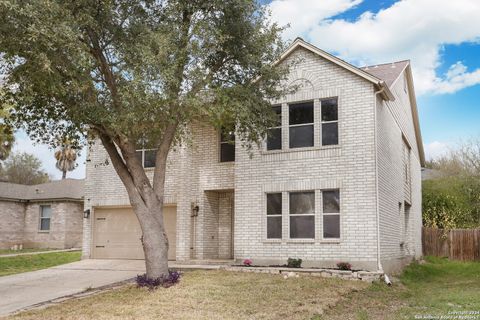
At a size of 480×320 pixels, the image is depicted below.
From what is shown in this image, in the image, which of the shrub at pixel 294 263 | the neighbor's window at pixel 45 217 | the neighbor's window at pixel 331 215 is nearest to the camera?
the shrub at pixel 294 263

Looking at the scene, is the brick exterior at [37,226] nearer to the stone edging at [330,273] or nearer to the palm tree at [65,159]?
the stone edging at [330,273]

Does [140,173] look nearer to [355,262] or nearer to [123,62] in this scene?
[123,62]

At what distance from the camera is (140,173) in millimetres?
13133

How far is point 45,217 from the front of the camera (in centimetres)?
3114

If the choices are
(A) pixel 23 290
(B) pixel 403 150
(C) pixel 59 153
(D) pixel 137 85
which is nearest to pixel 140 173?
(D) pixel 137 85

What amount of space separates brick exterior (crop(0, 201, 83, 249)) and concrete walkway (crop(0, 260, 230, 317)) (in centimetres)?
1084

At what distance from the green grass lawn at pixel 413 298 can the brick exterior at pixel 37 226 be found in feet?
63.9

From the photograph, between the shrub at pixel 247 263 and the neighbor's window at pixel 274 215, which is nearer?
the shrub at pixel 247 263

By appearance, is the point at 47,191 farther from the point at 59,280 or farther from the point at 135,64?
the point at 135,64

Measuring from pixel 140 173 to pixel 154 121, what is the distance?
160 cm

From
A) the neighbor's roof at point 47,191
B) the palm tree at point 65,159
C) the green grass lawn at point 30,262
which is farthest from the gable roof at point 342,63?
the palm tree at point 65,159

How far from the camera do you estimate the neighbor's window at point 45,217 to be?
30.9 metres

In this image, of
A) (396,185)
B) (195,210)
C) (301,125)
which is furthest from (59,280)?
(396,185)

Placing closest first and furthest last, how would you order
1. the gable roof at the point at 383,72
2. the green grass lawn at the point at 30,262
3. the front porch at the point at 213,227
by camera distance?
the gable roof at the point at 383,72 → the front porch at the point at 213,227 → the green grass lawn at the point at 30,262
